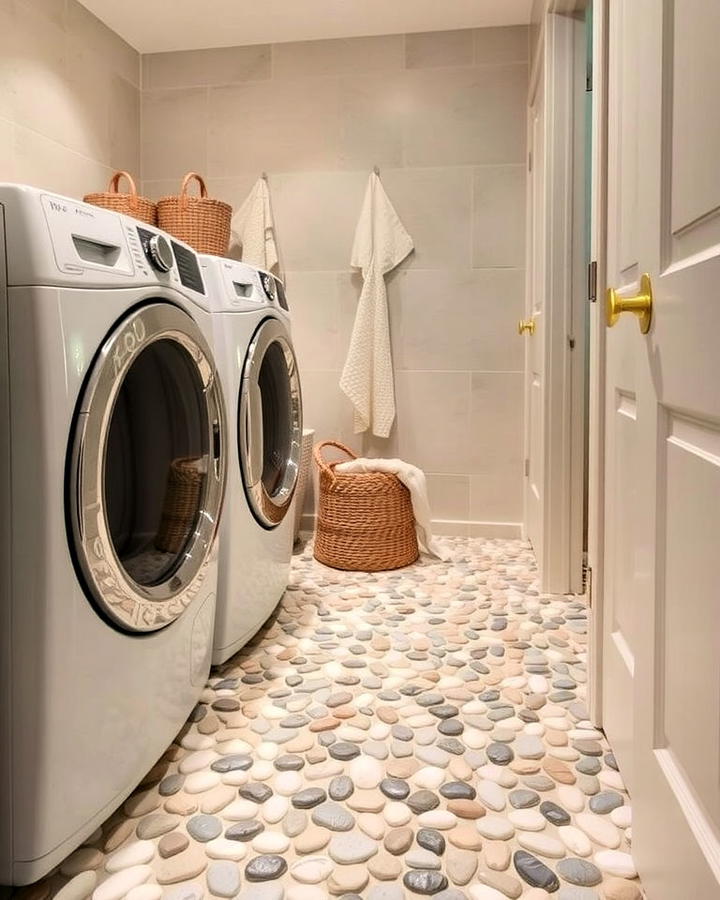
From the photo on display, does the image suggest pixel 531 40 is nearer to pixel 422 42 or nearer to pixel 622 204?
pixel 422 42

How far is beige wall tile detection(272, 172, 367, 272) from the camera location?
3107 millimetres

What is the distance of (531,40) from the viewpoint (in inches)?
114

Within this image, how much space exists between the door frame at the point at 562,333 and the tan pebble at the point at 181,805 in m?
1.44

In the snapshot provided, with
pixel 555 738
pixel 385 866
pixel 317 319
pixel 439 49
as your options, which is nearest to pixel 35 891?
pixel 385 866

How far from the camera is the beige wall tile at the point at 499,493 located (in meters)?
3.11

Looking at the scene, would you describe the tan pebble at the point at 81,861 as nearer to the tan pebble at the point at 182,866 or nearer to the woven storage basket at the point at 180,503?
the tan pebble at the point at 182,866

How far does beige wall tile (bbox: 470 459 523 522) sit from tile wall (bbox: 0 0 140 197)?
2.08 meters

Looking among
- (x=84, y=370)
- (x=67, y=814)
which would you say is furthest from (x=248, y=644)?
(x=84, y=370)

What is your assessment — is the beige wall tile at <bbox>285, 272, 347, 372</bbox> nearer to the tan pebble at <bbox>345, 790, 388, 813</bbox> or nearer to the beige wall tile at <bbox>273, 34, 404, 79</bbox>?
the beige wall tile at <bbox>273, 34, 404, 79</bbox>

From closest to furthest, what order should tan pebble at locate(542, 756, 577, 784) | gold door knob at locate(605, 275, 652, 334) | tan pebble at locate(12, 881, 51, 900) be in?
gold door knob at locate(605, 275, 652, 334) → tan pebble at locate(12, 881, 51, 900) → tan pebble at locate(542, 756, 577, 784)

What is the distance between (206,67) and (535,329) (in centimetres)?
193

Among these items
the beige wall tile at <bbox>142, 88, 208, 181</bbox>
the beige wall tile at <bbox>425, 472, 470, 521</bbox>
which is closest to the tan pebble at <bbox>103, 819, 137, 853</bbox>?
the beige wall tile at <bbox>425, 472, 470, 521</bbox>

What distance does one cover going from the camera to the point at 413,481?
263 centimetres

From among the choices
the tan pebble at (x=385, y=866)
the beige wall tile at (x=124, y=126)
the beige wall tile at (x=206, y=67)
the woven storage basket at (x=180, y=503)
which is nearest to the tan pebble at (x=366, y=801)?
the tan pebble at (x=385, y=866)
